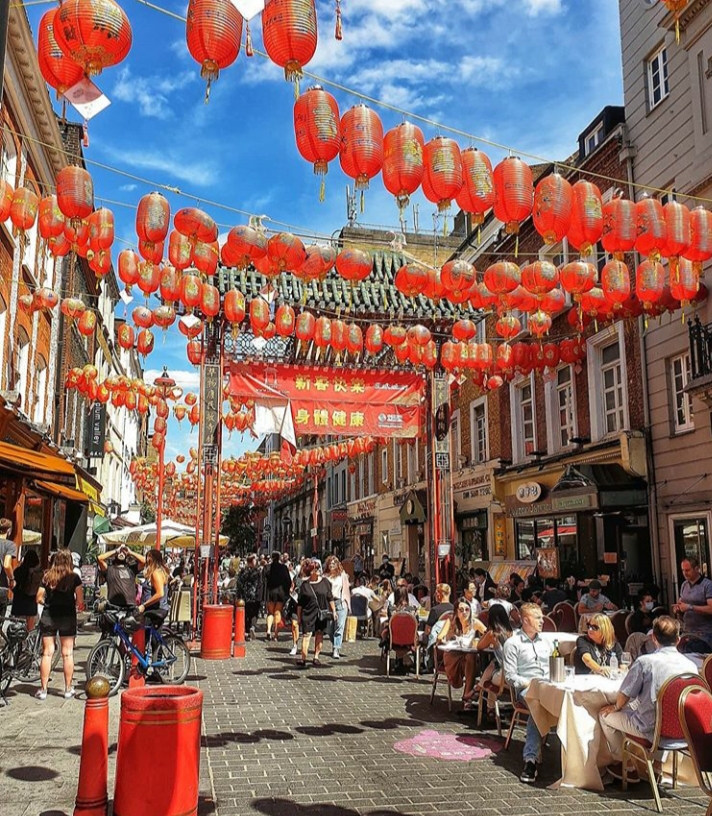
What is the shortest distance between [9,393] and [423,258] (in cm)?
2772

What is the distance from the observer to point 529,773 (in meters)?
6.42

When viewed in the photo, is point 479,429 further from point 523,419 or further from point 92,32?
point 92,32

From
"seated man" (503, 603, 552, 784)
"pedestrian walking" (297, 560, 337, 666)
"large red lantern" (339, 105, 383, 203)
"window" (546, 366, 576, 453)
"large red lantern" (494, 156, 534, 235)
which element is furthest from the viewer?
"window" (546, 366, 576, 453)

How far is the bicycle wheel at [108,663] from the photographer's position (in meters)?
9.88

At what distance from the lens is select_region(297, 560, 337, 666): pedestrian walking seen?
1280 centimetres

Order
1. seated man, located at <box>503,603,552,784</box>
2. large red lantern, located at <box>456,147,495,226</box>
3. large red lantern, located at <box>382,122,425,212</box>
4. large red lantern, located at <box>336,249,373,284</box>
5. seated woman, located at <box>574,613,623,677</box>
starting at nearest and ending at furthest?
1. seated woman, located at <box>574,613,623,677</box>
2. seated man, located at <box>503,603,552,784</box>
3. large red lantern, located at <box>382,122,425,212</box>
4. large red lantern, located at <box>456,147,495,226</box>
5. large red lantern, located at <box>336,249,373,284</box>

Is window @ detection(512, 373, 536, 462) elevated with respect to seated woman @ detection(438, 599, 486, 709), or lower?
elevated

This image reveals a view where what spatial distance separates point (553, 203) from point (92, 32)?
5.51m

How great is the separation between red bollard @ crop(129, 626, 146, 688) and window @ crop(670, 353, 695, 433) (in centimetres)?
1105

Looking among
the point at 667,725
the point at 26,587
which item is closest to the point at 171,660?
the point at 26,587

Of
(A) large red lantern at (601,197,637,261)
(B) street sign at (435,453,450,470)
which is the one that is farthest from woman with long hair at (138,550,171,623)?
(B) street sign at (435,453,450,470)

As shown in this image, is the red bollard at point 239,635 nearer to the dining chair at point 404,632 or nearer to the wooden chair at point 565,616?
the dining chair at point 404,632

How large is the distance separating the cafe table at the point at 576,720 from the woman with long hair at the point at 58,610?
240 inches

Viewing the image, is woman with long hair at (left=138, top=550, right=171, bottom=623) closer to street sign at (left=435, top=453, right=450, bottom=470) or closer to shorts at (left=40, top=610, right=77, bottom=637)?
shorts at (left=40, top=610, right=77, bottom=637)
